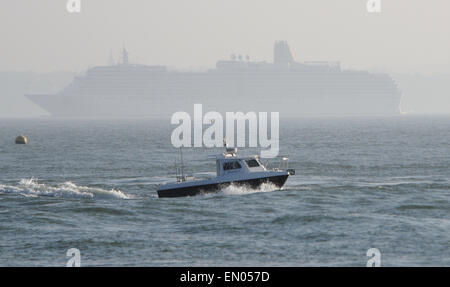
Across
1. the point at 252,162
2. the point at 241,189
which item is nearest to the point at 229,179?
the point at 241,189

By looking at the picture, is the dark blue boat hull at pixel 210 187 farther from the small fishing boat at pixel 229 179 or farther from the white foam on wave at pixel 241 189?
the white foam on wave at pixel 241 189

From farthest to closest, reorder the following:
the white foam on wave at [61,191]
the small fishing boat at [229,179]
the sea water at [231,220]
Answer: the white foam on wave at [61,191] < the small fishing boat at [229,179] < the sea water at [231,220]

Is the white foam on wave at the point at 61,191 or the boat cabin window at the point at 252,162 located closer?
the boat cabin window at the point at 252,162

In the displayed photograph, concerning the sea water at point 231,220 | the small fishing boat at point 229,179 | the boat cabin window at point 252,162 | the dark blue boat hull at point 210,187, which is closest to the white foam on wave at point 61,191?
the sea water at point 231,220

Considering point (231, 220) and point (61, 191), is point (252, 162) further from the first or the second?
point (61, 191)

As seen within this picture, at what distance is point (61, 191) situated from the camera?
4309 centimetres

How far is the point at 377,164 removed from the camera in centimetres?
6450

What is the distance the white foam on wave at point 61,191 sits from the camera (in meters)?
41.9

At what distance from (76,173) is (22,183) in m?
9.37

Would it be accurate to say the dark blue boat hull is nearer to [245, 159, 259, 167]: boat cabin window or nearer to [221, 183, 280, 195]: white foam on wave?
[221, 183, 280, 195]: white foam on wave

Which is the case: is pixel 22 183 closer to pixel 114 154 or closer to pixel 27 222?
pixel 27 222
